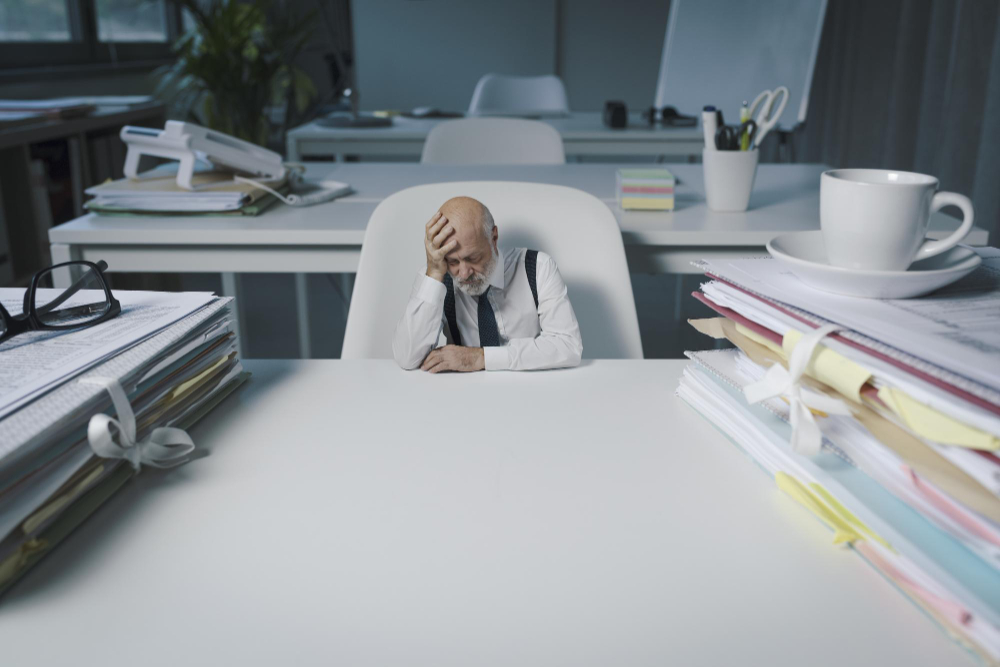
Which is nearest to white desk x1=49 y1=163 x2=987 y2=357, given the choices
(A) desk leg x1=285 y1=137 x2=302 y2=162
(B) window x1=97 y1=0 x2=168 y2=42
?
(A) desk leg x1=285 y1=137 x2=302 y2=162

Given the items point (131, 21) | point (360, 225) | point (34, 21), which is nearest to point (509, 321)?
point (360, 225)

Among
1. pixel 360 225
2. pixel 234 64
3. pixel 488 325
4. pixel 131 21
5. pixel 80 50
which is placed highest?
pixel 131 21

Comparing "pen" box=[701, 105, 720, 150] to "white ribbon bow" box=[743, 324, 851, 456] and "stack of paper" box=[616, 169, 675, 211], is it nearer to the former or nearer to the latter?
"stack of paper" box=[616, 169, 675, 211]

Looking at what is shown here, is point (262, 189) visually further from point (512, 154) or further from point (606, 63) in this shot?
point (606, 63)

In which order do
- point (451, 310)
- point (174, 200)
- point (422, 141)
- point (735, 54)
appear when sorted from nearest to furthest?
point (451, 310) → point (174, 200) → point (422, 141) → point (735, 54)

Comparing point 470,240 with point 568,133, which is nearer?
point 470,240

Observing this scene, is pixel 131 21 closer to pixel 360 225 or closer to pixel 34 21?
pixel 34 21

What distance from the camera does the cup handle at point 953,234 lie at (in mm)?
606

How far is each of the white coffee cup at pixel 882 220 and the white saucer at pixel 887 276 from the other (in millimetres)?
21

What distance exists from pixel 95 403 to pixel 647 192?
1275 millimetres

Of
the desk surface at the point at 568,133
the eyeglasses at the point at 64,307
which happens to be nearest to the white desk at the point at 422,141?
the desk surface at the point at 568,133

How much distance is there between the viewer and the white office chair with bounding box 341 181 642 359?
117cm

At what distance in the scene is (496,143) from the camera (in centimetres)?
236

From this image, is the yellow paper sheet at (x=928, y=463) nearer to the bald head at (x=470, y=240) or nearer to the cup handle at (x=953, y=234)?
the cup handle at (x=953, y=234)
